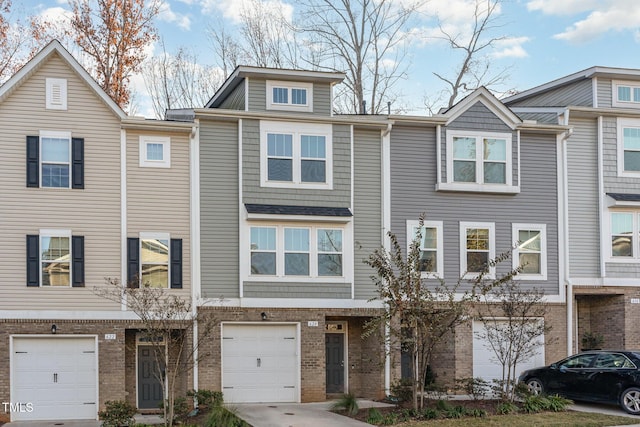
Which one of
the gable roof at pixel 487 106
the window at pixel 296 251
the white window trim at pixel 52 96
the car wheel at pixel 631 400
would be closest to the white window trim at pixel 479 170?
the gable roof at pixel 487 106

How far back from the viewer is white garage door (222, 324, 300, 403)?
2459cm

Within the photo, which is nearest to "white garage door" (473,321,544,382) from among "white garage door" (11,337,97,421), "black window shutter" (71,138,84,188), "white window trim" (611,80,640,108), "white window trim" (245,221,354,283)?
"white window trim" (245,221,354,283)

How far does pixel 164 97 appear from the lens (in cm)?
3878

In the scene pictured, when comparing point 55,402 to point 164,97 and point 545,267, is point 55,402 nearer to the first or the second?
point 545,267

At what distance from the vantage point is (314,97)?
2606 centimetres

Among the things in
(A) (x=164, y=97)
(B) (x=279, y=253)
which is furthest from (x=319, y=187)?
(A) (x=164, y=97)

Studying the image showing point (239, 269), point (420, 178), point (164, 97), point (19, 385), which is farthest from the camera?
point (164, 97)

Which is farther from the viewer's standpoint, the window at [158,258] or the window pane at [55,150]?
the window at [158,258]

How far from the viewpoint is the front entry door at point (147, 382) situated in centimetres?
2472

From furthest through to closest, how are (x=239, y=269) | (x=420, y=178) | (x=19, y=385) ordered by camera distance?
1. (x=420, y=178)
2. (x=239, y=269)
3. (x=19, y=385)

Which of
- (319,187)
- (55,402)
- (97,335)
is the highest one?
(319,187)

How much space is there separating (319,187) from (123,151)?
5.77 m

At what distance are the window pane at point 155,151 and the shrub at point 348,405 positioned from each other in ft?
28.0

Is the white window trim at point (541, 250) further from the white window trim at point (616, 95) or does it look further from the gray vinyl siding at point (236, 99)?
the gray vinyl siding at point (236, 99)
